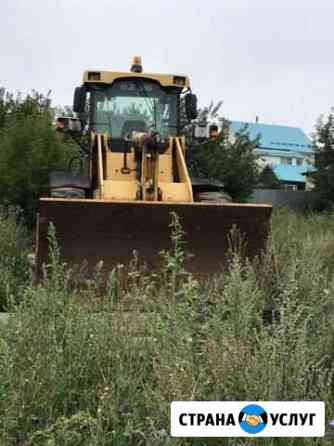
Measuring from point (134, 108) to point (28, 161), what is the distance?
15.9 feet

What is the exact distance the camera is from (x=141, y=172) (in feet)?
26.2

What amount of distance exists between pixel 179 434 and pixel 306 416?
590mm

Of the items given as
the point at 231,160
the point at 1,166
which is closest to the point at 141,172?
the point at 1,166

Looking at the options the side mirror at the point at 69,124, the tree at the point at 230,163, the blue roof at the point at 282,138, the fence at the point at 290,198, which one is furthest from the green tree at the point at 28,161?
the blue roof at the point at 282,138

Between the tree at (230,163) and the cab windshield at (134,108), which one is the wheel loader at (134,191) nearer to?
the cab windshield at (134,108)

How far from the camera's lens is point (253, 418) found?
2.93m

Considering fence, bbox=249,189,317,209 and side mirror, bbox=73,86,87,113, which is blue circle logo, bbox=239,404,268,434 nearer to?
side mirror, bbox=73,86,87,113

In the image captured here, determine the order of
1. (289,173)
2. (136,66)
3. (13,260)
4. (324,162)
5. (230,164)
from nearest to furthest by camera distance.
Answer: (13,260), (136,66), (230,164), (324,162), (289,173)

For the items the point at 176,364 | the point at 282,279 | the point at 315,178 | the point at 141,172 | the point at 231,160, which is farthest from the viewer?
the point at 315,178

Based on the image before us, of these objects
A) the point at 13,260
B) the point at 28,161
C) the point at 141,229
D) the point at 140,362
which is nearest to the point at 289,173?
the point at 28,161

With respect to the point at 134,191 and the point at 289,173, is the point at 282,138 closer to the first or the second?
the point at 289,173

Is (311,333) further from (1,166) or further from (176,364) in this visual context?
(1,166)

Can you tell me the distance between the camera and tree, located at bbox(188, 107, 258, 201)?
1937 cm

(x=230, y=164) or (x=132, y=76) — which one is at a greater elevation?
(x=132, y=76)
